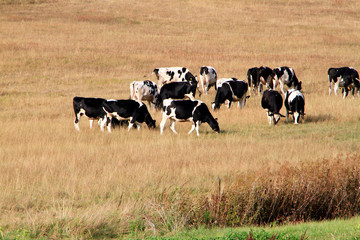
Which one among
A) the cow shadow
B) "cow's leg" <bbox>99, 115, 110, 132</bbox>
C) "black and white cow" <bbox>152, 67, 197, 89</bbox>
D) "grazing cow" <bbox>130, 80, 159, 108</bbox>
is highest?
"black and white cow" <bbox>152, 67, 197, 89</bbox>

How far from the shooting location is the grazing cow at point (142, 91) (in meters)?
22.4

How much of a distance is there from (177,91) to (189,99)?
2.49 ft

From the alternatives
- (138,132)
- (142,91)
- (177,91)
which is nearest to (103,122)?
(138,132)

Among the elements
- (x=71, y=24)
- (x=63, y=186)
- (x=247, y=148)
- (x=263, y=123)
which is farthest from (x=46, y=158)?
(x=71, y=24)

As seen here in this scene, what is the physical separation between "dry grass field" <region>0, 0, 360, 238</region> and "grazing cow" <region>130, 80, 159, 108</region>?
2.95 meters

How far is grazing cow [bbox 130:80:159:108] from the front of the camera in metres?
22.4

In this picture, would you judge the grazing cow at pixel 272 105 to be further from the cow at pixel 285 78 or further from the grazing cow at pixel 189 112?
the cow at pixel 285 78

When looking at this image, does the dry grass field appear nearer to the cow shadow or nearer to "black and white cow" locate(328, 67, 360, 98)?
the cow shadow

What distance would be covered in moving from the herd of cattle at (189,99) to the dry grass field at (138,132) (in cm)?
58

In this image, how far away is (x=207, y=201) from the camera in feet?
28.4

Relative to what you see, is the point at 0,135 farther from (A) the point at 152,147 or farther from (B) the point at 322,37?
(B) the point at 322,37

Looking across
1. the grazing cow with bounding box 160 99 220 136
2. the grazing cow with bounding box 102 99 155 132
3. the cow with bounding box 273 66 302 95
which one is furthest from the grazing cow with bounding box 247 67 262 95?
the grazing cow with bounding box 102 99 155 132

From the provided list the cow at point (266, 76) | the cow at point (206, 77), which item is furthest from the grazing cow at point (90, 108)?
the cow at point (266, 76)

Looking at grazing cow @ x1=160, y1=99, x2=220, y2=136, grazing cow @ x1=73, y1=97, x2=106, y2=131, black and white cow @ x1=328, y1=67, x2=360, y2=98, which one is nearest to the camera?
grazing cow @ x1=160, y1=99, x2=220, y2=136
